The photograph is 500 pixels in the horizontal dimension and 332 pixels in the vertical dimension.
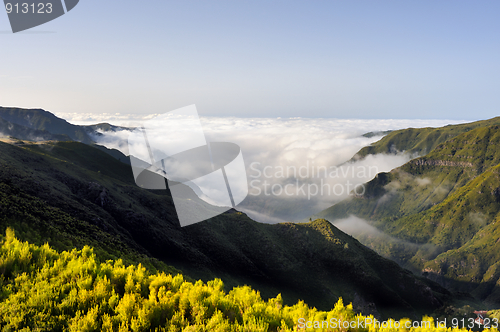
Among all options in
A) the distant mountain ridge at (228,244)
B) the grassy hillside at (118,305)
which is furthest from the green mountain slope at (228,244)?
the grassy hillside at (118,305)

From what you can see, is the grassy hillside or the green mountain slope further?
the green mountain slope

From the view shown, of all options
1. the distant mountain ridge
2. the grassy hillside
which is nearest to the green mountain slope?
the distant mountain ridge

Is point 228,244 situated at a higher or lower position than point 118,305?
lower

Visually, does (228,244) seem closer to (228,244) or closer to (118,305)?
(228,244)

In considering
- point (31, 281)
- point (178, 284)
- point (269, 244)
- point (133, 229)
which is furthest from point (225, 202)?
point (269, 244)

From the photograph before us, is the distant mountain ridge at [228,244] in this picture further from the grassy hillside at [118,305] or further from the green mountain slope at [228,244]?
the grassy hillside at [118,305]

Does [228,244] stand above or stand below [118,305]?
below

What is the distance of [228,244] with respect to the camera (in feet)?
300

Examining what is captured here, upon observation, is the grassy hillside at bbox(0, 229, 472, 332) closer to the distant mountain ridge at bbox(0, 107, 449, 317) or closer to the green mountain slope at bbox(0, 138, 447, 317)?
the distant mountain ridge at bbox(0, 107, 449, 317)

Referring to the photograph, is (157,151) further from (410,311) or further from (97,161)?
(97,161)

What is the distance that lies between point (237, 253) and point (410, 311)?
66114 millimetres

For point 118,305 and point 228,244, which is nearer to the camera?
point 118,305

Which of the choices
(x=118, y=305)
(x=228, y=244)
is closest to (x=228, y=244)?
(x=228, y=244)

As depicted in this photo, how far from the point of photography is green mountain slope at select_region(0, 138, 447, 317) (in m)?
63.5
